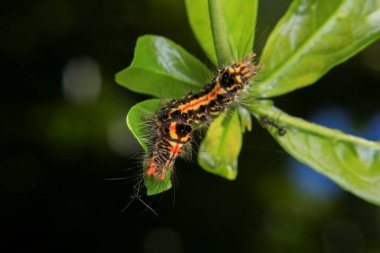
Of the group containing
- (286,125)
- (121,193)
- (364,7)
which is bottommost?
(121,193)

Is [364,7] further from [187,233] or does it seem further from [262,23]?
[187,233]

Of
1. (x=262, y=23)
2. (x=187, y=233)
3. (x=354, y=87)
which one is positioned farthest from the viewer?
(x=187, y=233)

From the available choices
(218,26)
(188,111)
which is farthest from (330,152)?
(218,26)

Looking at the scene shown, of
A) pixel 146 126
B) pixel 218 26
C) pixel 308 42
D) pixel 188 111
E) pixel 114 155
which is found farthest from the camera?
pixel 114 155

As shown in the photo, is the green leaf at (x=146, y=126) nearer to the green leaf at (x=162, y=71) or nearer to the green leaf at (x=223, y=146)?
the green leaf at (x=162, y=71)

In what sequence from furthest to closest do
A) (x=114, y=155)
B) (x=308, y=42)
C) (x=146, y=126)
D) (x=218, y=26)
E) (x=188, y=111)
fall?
(x=114, y=155)
(x=308, y=42)
(x=188, y=111)
(x=146, y=126)
(x=218, y=26)

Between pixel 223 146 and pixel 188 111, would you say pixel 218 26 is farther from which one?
pixel 223 146

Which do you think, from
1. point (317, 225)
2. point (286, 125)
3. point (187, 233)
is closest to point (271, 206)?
point (317, 225)

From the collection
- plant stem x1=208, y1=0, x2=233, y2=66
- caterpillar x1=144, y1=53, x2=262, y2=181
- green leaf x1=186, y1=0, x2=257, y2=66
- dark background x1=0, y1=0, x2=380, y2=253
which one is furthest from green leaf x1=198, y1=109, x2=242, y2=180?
dark background x1=0, y1=0, x2=380, y2=253

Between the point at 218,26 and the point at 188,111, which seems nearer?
the point at 218,26
